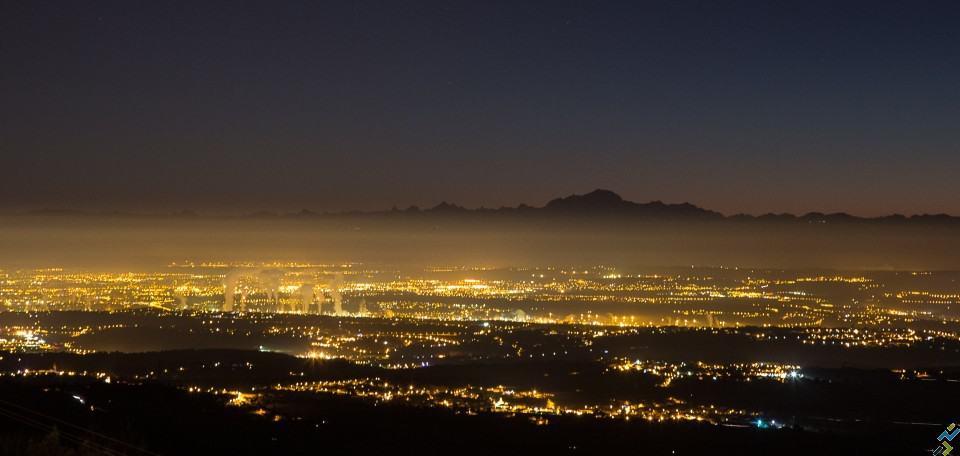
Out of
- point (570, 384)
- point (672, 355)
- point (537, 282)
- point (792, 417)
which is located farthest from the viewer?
point (537, 282)

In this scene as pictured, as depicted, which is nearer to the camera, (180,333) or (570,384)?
(570,384)

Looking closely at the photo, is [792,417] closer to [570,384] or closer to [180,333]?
[570,384]

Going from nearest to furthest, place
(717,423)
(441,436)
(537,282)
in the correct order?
(441,436), (717,423), (537,282)

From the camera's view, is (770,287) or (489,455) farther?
(770,287)

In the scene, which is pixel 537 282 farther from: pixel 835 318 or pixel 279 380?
pixel 279 380

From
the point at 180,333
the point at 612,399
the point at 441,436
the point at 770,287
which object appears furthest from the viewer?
the point at 770,287

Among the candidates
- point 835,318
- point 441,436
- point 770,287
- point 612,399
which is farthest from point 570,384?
point 770,287

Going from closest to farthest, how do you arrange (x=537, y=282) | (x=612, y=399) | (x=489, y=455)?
(x=489, y=455)
(x=612, y=399)
(x=537, y=282)

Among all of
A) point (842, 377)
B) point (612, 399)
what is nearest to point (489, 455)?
point (612, 399)

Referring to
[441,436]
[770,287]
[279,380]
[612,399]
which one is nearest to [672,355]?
[612,399]
